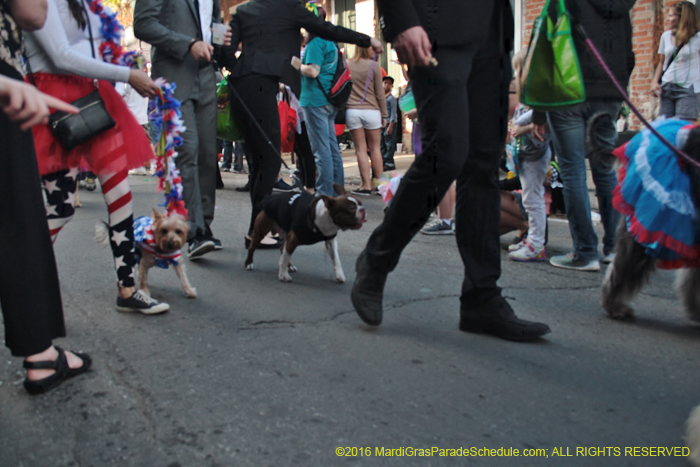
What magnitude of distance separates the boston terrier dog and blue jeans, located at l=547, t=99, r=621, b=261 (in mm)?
1468

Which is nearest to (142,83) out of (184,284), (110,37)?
(110,37)

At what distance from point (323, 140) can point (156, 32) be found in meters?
3.02

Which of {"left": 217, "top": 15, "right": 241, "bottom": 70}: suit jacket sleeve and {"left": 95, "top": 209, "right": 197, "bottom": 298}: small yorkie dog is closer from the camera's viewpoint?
{"left": 95, "top": 209, "right": 197, "bottom": 298}: small yorkie dog

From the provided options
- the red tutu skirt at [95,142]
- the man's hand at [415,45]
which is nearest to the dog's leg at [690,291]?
the man's hand at [415,45]

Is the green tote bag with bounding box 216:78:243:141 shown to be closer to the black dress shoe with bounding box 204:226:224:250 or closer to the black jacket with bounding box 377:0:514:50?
the black dress shoe with bounding box 204:226:224:250

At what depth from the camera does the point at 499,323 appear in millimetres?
3043

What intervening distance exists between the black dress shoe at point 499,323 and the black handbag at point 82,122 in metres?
1.98

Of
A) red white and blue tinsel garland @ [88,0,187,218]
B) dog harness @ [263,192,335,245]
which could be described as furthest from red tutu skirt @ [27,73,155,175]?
dog harness @ [263,192,335,245]

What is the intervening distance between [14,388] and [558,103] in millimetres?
2748

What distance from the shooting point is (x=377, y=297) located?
316cm

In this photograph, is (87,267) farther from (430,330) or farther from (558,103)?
(558,103)

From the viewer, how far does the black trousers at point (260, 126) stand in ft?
16.8

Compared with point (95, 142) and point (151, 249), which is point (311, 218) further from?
point (95, 142)

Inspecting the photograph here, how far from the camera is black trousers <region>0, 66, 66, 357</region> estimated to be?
7.20 ft
